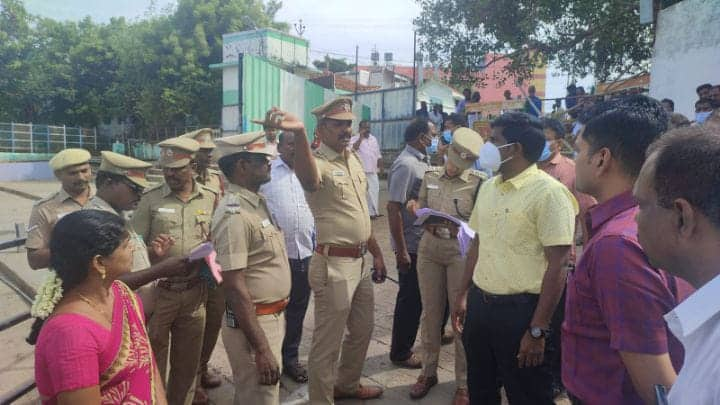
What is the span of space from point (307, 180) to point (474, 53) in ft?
37.4

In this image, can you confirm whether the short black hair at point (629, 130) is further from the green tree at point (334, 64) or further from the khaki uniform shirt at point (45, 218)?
the green tree at point (334, 64)

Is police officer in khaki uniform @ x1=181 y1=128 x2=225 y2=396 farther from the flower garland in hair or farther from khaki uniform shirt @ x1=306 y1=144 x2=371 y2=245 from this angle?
the flower garland in hair

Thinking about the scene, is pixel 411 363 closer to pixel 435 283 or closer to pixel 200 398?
pixel 435 283

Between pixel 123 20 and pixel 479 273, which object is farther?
pixel 123 20

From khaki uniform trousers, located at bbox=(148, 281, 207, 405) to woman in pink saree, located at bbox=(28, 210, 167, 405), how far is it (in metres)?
1.30

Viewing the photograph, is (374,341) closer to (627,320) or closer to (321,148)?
(321,148)

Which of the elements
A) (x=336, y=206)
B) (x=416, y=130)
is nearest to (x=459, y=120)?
(x=416, y=130)

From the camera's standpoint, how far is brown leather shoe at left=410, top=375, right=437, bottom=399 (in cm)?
377

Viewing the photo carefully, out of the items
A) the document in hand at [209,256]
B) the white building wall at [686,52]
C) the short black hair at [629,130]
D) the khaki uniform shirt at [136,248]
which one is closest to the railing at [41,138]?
the khaki uniform shirt at [136,248]

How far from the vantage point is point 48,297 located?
1.80 m

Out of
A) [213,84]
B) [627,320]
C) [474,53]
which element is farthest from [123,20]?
[627,320]

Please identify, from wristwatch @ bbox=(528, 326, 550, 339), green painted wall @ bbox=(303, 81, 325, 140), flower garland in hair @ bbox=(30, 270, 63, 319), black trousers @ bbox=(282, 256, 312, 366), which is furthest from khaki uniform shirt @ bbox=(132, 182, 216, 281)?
green painted wall @ bbox=(303, 81, 325, 140)

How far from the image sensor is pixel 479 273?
9.08 feet

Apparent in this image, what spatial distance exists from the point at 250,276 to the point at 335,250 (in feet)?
2.60
